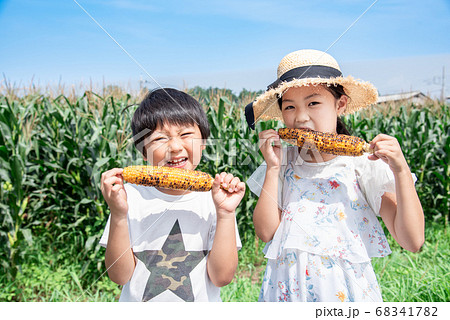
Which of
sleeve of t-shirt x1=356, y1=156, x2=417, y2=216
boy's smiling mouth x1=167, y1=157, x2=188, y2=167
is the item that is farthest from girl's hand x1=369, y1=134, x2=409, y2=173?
boy's smiling mouth x1=167, y1=157, x2=188, y2=167

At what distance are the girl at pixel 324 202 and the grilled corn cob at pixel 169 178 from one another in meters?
0.34

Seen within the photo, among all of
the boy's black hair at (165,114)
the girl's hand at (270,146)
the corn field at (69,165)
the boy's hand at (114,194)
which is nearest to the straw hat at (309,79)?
the girl's hand at (270,146)

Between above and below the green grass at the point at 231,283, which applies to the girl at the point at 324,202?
above

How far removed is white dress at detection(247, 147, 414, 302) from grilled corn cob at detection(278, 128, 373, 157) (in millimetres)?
147

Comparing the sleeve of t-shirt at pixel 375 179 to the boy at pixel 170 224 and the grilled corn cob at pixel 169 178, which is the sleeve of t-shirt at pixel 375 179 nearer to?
the boy at pixel 170 224

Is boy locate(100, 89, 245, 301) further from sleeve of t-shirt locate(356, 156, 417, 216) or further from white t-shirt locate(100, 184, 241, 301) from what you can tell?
sleeve of t-shirt locate(356, 156, 417, 216)

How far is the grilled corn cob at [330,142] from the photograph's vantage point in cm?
168

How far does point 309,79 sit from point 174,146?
0.75 m

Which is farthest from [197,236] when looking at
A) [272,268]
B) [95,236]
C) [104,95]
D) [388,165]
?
[104,95]

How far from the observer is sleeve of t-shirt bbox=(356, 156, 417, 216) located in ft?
5.47

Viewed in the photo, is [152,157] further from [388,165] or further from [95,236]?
[95,236]

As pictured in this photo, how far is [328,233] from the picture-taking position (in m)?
1.70

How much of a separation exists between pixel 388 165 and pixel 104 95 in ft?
18.3

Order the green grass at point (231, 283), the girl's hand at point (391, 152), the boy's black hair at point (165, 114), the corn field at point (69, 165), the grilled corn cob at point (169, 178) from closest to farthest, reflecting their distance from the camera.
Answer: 1. the girl's hand at point (391, 152)
2. the grilled corn cob at point (169, 178)
3. the boy's black hair at point (165, 114)
4. the green grass at point (231, 283)
5. the corn field at point (69, 165)
